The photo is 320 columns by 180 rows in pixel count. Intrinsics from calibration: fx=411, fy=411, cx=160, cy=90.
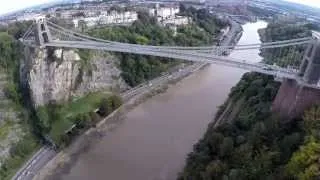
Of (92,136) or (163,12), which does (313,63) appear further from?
(163,12)

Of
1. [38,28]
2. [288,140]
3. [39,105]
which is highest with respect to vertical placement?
[38,28]

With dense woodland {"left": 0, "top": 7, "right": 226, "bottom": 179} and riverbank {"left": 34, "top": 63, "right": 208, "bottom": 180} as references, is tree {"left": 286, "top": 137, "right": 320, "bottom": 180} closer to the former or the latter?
riverbank {"left": 34, "top": 63, "right": 208, "bottom": 180}

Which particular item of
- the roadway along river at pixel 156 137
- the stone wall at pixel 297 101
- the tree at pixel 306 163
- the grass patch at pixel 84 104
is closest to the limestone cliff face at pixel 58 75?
the grass patch at pixel 84 104

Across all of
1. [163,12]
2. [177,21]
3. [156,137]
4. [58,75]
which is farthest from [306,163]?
[163,12]

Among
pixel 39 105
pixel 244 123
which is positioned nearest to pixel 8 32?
pixel 39 105

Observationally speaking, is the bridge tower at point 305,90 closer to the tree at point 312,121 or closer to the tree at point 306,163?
the tree at point 312,121

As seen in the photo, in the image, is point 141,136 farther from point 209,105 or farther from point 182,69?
point 182,69
